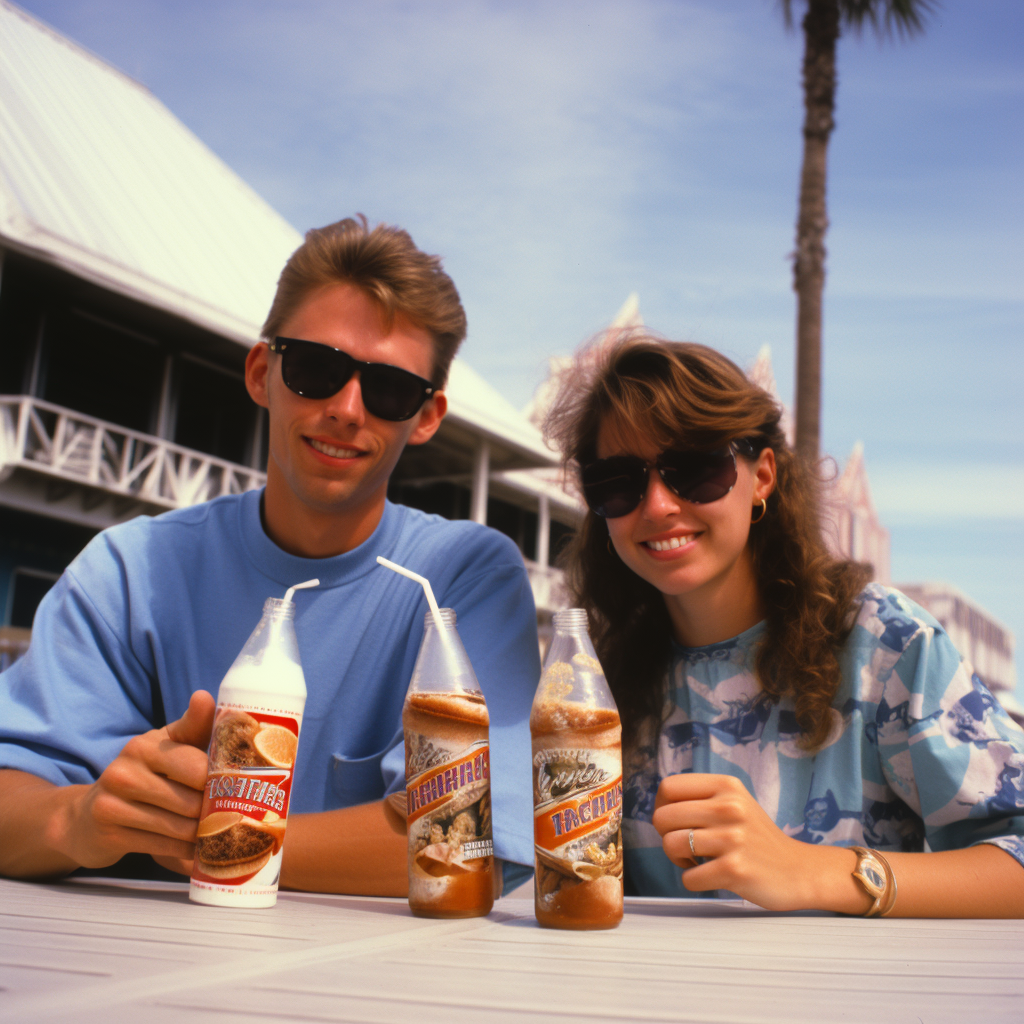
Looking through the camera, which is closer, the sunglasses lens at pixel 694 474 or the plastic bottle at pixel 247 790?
the plastic bottle at pixel 247 790

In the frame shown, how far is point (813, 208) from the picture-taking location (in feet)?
28.6

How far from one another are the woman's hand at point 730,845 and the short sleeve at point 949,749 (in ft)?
1.46

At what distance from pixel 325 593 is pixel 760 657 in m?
0.96

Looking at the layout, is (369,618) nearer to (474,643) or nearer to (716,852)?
(474,643)

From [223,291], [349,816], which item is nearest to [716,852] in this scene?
[349,816]

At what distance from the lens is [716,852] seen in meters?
1.46

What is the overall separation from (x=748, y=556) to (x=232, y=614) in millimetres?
1178

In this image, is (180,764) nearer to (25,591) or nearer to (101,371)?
(25,591)

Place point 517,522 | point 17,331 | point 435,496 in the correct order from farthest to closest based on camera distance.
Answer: point 517,522 → point 435,496 → point 17,331

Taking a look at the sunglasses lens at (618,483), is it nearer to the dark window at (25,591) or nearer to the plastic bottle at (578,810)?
the plastic bottle at (578,810)

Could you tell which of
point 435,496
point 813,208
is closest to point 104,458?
point 435,496

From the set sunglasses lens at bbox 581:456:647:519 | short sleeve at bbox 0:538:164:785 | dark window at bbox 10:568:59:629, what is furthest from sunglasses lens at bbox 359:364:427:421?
dark window at bbox 10:568:59:629

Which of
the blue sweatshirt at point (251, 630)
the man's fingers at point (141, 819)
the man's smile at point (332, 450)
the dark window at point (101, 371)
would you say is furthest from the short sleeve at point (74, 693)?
the dark window at point (101, 371)

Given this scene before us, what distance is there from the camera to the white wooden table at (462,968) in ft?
2.54
